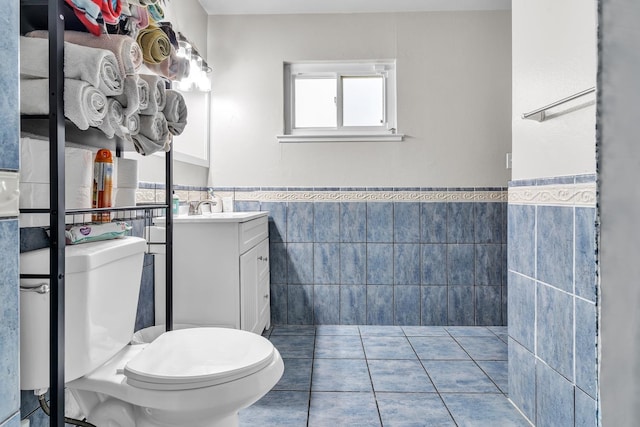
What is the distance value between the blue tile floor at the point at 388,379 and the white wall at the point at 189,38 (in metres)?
1.19

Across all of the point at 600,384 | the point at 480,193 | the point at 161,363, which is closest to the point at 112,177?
the point at 161,363

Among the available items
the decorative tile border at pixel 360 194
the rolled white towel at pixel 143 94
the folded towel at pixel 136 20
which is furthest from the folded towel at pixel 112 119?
the decorative tile border at pixel 360 194

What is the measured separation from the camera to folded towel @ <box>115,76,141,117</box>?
3.80ft

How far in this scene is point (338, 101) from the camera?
3.14 metres

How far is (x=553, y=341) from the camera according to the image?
59.3 inches

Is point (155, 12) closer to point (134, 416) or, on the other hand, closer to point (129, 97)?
point (129, 97)

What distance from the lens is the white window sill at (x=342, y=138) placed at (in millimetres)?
3031

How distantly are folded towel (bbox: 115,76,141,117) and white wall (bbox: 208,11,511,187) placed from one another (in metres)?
1.92

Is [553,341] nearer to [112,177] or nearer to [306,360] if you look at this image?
[306,360]

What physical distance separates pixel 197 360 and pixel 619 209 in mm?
1209

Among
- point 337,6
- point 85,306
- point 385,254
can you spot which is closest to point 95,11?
point 85,306

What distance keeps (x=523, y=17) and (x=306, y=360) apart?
6.52ft

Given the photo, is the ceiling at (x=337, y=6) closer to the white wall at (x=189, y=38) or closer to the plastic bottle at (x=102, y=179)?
the white wall at (x=189, y=38)

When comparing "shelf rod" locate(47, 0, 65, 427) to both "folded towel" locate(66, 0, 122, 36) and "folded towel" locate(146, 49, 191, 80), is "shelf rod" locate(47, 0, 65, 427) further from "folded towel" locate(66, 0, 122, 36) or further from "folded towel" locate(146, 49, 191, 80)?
"folded towel" locate(146, 49, 191, 80)
